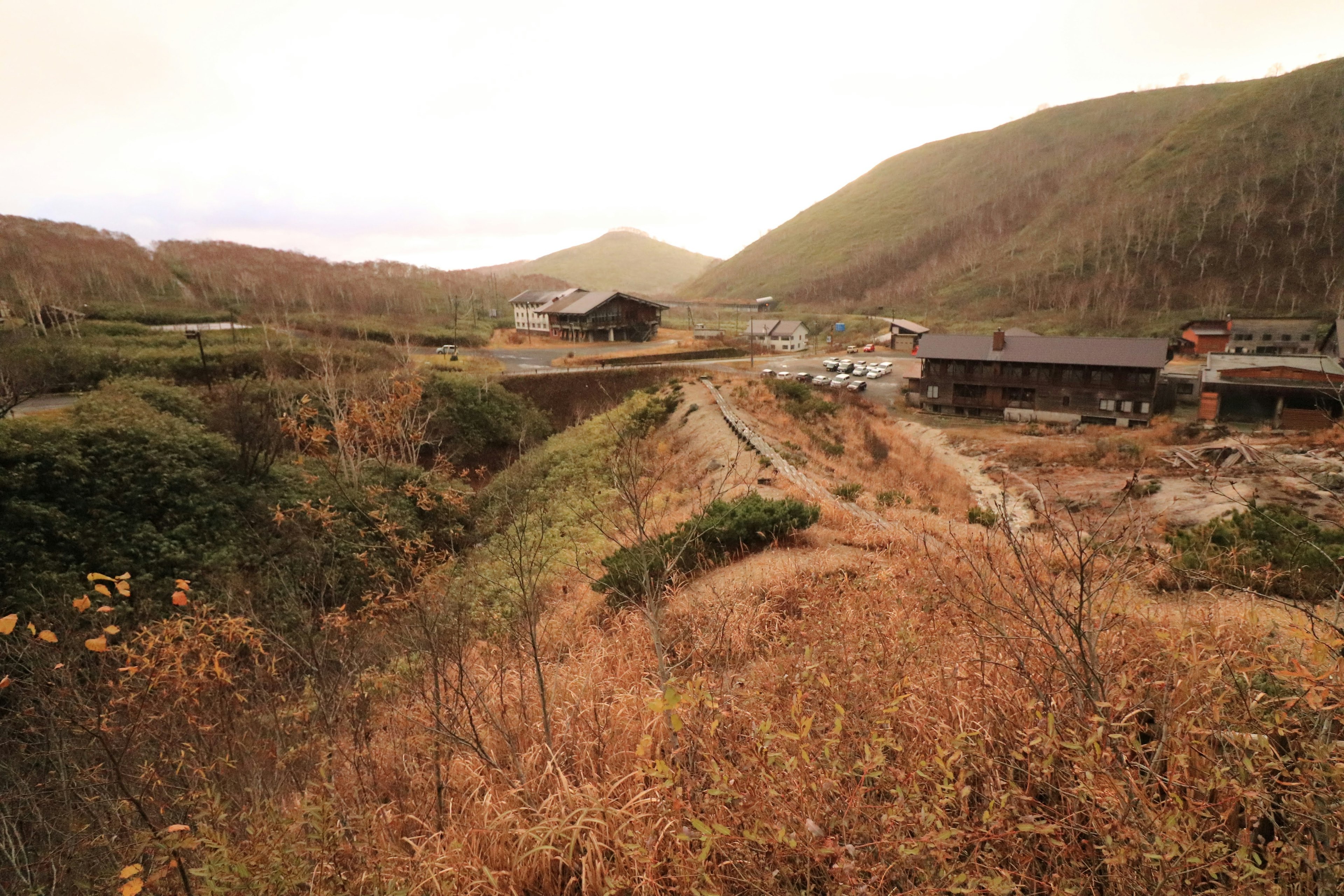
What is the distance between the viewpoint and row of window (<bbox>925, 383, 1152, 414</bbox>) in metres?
36.6

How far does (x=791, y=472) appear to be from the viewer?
56.4 feet

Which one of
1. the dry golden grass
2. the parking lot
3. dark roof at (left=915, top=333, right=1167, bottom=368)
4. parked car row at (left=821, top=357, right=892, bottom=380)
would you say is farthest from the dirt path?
parked car row at (left=821, top=357, right=892, bottom=380)

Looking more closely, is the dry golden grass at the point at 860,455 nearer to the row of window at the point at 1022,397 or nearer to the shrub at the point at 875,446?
the shrub at the point at 875,446

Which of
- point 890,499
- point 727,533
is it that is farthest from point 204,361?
point 890,499

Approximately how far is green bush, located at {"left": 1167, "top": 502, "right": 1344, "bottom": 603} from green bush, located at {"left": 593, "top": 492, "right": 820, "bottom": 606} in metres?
5.88

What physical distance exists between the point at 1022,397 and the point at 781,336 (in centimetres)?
3192

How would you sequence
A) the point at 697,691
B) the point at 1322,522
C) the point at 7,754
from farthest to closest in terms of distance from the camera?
the point at 1322,522, the point at 7,754, the point at 697,691

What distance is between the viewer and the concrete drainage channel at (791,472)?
1293 centimetres

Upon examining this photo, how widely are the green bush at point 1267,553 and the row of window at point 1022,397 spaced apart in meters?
31.2

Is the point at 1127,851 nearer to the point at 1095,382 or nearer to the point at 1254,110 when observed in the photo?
the point at 1095,382

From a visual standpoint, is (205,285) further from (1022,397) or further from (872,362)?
(1022,397)

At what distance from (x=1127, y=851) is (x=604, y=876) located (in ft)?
9.65

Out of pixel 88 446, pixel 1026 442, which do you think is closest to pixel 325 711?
pixel 88 446

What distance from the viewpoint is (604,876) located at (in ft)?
12.2
